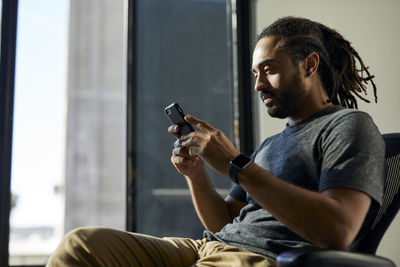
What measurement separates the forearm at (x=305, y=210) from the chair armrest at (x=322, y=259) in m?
0.08

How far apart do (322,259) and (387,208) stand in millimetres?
403

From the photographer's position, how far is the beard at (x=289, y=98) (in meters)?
1.33

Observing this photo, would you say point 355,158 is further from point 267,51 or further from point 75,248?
point 75,248

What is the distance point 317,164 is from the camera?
115 cm

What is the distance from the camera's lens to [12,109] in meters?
2.33

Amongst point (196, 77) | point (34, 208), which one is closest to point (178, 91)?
point (196, 77)

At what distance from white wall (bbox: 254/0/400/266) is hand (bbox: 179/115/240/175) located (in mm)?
1458

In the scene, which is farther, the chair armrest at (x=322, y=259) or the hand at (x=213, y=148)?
the hand at (x=213, y=148)

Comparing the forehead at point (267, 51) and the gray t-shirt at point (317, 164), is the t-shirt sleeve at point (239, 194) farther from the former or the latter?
the forehead at point (267, 51)

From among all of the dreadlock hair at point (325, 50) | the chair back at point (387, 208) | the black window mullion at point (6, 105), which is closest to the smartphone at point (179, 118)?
the dreadlock hair at point (325, 50)

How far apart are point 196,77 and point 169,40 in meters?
0.30

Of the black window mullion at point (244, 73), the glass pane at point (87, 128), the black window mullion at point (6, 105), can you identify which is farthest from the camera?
the glass pane at point (87, 128)

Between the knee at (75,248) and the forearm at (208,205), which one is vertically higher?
the forearm at (208,205)

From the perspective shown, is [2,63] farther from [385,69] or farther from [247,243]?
[385,69]
